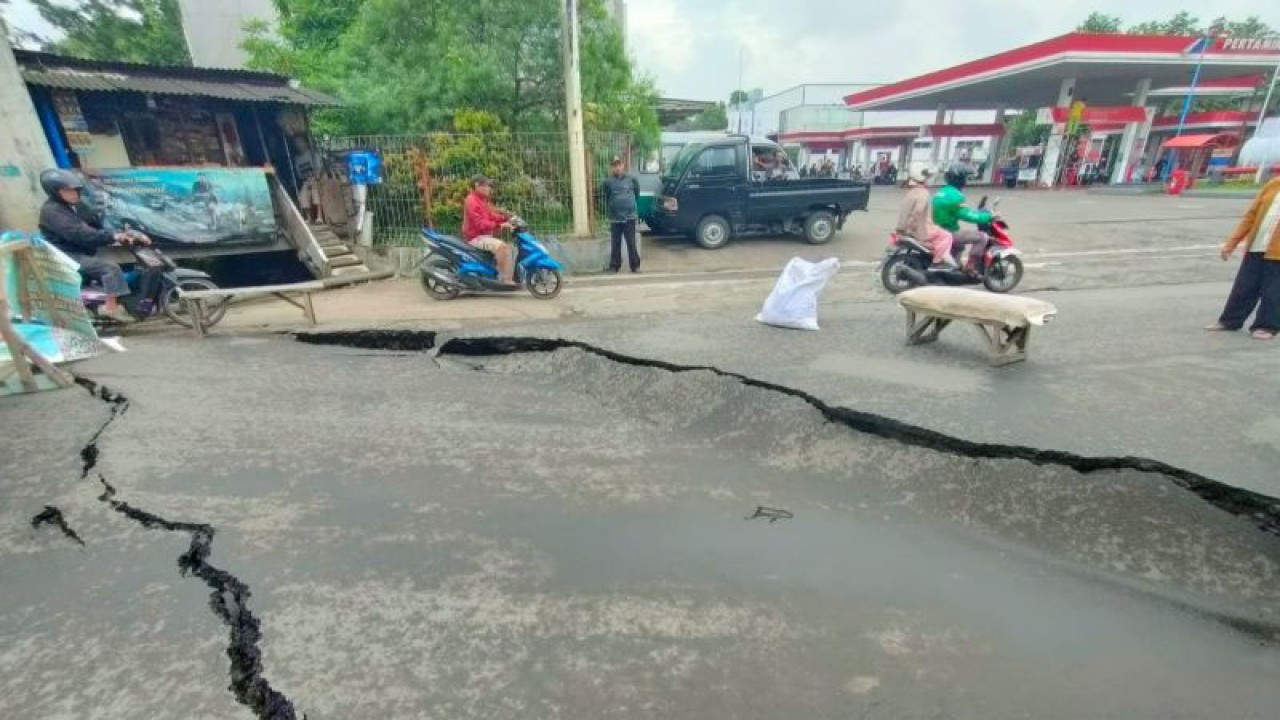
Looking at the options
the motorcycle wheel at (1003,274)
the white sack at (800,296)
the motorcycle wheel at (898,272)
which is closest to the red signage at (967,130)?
the motorcycle wheel at (1003,274)

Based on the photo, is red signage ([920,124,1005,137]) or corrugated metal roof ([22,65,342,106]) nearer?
corrugated metal roof ([22,65,342,106])

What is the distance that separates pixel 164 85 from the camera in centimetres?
908

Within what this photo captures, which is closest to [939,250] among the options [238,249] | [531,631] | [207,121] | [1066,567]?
[1066,567]

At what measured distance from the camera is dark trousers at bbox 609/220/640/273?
9.14 metres

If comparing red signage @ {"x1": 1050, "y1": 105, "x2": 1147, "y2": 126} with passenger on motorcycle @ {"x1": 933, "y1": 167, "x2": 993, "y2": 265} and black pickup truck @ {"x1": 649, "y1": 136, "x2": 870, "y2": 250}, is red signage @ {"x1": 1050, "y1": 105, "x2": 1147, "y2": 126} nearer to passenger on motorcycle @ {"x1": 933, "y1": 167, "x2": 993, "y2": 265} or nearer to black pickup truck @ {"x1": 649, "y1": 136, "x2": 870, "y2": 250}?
black pickup truck @ {"x1": 649, "y1": 136, "x2": 870, "y2": 250}

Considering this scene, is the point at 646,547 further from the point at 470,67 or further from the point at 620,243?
the point at 470,67

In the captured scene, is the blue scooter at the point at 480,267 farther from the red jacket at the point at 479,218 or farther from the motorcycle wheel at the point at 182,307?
the motorcycle wheel at the point at 182,307

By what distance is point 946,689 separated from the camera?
190 centimetres

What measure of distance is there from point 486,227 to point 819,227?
6.78 metres

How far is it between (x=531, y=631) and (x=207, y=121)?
12.3 meters

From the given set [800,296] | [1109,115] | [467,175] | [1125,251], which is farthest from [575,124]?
[1109,115]

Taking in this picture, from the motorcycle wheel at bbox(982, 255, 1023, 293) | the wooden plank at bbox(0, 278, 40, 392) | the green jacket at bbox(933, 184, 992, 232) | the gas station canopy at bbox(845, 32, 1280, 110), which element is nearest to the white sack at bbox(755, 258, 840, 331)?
the green jacket at bbox(933, 184, 992, 232)

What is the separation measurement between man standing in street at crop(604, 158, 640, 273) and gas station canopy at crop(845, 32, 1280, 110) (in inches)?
738

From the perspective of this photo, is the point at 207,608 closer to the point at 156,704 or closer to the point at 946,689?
the point at 156,704
